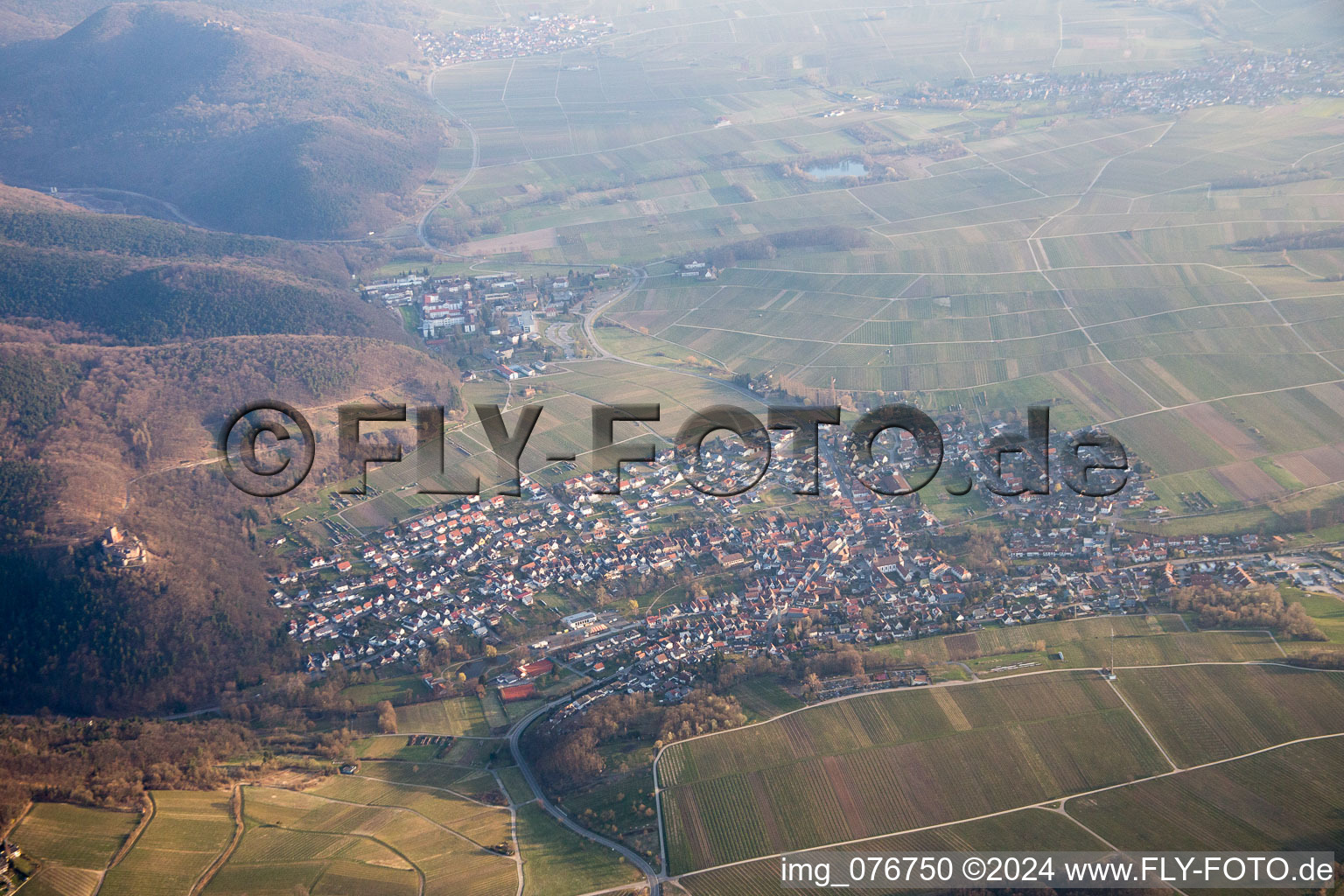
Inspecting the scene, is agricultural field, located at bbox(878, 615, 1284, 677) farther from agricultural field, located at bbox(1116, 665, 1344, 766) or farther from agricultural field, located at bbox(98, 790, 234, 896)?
agricultural field, located at bbox(98, 790, 234, 896)

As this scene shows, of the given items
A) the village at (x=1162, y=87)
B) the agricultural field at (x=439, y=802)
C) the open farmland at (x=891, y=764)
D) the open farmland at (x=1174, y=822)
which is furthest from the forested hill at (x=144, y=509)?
the village at (x=1162, y=87)

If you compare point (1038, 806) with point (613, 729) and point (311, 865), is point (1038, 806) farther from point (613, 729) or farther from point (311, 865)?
point (311, 865)

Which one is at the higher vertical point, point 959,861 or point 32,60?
point 32,60

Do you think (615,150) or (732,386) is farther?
(615,150)

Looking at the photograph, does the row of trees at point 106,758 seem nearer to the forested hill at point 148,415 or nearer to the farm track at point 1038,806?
the forested hill at point 148,415

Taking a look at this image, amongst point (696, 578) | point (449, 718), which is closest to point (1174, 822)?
point (696, 578)

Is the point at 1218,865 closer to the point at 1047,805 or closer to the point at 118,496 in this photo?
the point at 1047,805

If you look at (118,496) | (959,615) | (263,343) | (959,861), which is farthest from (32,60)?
(959,861)
